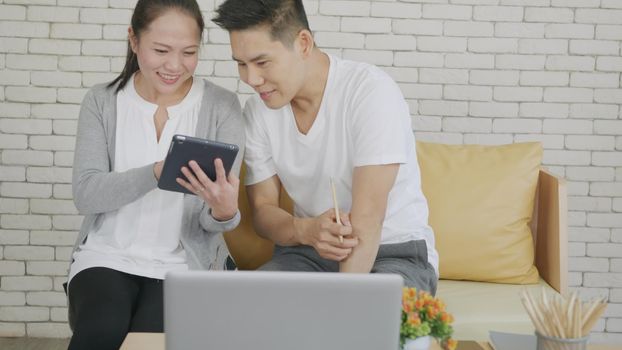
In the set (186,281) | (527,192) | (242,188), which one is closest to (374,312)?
(186,281)

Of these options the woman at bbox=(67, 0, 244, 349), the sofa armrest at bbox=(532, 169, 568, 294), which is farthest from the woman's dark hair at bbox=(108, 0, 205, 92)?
the sofa armrest at bbox=(532, 169, 568, 294)

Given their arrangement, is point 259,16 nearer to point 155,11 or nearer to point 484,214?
point 155,11

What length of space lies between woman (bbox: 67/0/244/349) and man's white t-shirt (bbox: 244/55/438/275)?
0.38 ft

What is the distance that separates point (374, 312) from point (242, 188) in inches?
58.7

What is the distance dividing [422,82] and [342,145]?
1246 mm

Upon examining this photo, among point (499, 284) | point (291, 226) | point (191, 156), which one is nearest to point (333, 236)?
point (291, 226)

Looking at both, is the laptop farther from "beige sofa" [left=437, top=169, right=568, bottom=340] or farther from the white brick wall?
the white brick wall

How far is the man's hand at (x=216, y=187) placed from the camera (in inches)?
80.6

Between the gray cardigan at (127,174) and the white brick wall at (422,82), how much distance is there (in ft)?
3.63

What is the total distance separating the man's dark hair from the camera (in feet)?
6.97

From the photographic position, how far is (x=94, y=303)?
6.78ft

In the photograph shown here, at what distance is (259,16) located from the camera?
6.97 feet

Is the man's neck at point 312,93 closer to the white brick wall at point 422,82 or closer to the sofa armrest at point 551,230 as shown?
the sofa armrest at point 551,230

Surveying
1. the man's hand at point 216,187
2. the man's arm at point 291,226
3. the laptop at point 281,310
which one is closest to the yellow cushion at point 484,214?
the man's arm at point 291,226
